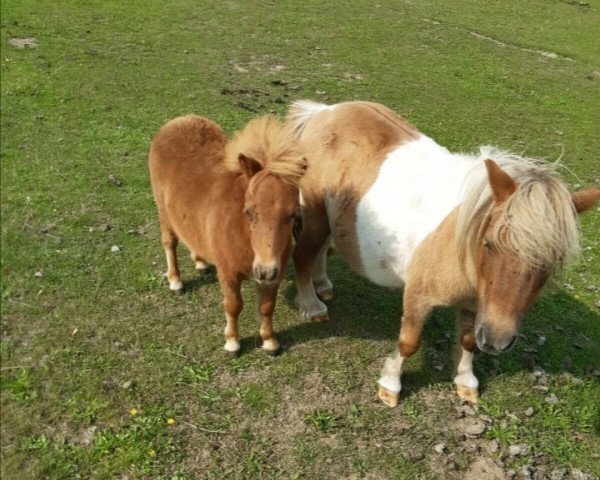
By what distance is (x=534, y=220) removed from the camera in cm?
286

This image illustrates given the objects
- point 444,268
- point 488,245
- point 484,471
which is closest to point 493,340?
point 488,245

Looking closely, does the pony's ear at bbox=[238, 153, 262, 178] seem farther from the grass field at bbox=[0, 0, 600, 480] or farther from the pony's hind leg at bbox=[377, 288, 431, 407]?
the pony's hind leg at bbox=[377, 288, 431, 407]

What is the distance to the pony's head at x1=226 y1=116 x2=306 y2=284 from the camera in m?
3.28

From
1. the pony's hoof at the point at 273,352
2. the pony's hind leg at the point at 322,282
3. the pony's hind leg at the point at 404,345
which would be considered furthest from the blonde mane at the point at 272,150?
the pony's hind leg at the point at 322,282

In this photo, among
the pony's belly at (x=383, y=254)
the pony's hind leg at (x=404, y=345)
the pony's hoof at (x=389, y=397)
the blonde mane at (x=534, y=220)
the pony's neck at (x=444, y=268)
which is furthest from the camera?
the pony's hoof at (x=389, y=397)

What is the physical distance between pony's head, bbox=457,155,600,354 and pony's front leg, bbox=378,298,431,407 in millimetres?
701

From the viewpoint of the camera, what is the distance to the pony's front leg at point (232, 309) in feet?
12.9

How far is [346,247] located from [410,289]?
73cm

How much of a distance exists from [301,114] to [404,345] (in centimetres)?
236

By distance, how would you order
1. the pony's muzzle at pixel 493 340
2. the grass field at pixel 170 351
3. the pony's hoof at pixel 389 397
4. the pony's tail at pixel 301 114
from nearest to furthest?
the grass field at pixel 170 351 → the pony's muzzle at pixel 493 340 → the pony's hoof at pixel 389 397 → the pony's tail at pixel 301 114

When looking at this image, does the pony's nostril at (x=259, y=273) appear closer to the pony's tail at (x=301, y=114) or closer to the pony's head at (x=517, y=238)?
the pony's head at (x=517, y=238)

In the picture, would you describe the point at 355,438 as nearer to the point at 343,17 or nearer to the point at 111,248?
the point at 111,248

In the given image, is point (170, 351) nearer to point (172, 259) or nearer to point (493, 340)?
point (172, 259)

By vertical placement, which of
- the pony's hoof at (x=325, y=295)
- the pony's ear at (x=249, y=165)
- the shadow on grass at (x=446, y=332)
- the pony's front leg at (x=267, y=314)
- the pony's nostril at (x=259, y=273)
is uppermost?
the pony's ear at (x=249, y=165)
